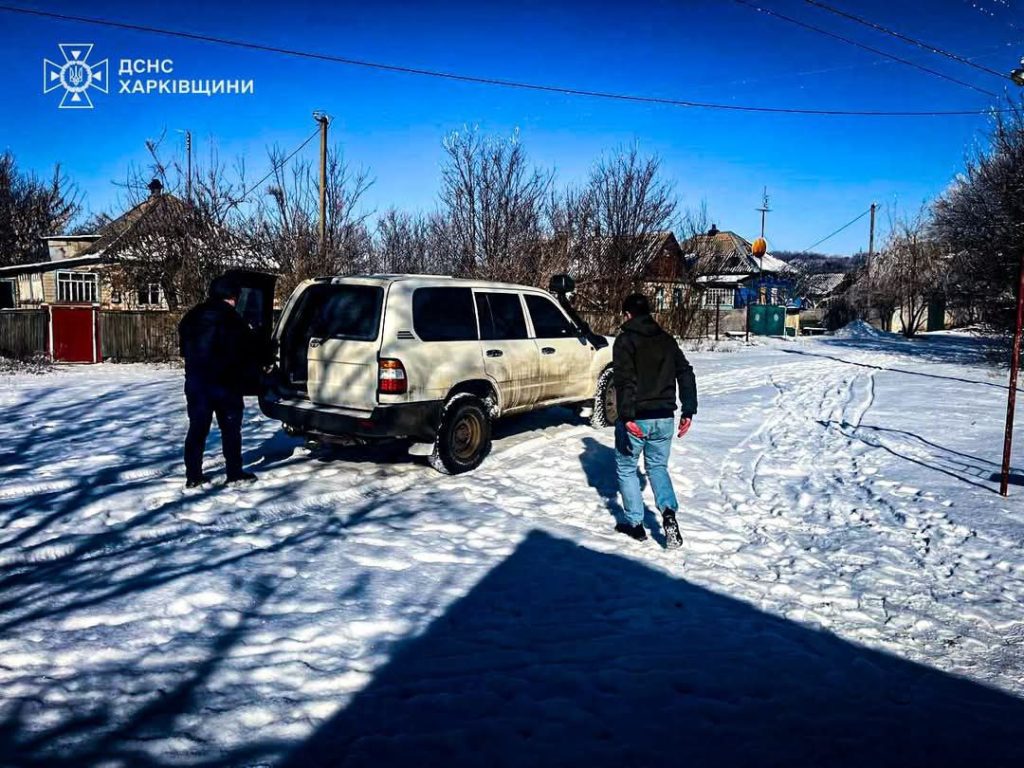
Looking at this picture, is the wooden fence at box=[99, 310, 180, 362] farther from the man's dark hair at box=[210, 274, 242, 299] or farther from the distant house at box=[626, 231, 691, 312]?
the distant house at box=[626, 231, 691, 312]

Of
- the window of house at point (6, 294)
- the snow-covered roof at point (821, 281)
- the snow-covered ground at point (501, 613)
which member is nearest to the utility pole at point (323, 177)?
the snow-covered ground at point (501, 613)

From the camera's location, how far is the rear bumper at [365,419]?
653cm

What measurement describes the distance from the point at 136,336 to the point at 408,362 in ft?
51.4

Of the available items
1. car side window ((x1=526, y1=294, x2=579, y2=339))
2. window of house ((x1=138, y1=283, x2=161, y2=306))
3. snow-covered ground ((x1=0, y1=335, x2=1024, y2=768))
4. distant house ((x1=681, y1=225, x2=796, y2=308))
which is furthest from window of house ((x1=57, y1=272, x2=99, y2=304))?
car side window ((x1=526, y1=294, x2=579, y2=339))

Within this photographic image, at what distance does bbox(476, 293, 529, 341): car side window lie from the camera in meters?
7.67

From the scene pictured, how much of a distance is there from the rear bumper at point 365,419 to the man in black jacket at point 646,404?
80.1 inches

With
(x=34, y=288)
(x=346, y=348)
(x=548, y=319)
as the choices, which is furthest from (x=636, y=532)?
(x=34, y=288)

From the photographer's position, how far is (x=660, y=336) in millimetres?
5512

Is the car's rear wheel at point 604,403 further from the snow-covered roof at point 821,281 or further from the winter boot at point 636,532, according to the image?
the snow-covered roof at point 821,281

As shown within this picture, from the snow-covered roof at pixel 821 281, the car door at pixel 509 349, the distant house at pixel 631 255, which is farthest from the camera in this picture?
the snow-covered roof at pixel 821 281

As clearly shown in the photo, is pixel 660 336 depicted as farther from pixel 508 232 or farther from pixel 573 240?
pixel 573 240

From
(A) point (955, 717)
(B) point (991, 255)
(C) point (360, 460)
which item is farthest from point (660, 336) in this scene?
(B) point (991, 255)

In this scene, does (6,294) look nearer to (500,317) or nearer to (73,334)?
(73,334)

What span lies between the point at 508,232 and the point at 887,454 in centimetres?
1513
